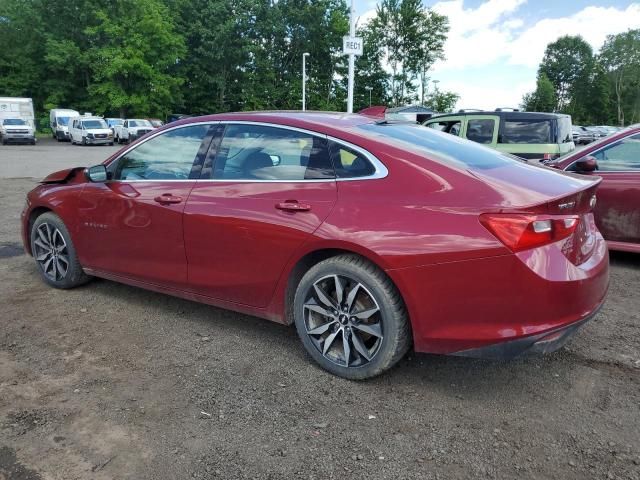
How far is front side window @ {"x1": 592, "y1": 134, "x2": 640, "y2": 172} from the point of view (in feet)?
18.0

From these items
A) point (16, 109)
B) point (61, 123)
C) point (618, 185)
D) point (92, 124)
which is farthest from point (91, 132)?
point (618, 185)

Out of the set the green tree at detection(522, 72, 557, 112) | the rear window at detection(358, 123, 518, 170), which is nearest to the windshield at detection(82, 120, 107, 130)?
the rear window at detection(358, 123, 518, 170)

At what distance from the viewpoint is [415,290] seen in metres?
2.76

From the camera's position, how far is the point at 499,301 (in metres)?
2.60

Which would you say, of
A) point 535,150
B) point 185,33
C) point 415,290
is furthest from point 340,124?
point 185,33

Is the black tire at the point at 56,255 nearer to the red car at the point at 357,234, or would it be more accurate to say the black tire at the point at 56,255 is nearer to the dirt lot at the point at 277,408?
the red car at the point at 357,234

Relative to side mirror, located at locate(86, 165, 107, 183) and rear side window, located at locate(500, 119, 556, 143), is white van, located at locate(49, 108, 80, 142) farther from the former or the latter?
side mirror, located at locate(86, 165, 107, 183)

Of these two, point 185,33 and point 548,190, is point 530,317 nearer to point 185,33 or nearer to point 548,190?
point 548,190

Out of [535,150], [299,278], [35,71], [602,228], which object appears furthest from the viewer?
[35,71]

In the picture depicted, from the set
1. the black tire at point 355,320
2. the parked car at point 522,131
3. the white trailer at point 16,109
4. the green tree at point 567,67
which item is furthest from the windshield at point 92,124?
the green tree at point 567,67

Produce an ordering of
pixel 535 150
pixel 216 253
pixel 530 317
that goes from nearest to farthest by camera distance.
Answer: pixel 530 317
pixel 216 253
pixel 535 150

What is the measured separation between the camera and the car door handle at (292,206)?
3127mm

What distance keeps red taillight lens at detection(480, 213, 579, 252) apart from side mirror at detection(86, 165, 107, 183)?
3.03 m

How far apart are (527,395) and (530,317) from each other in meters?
0.62
